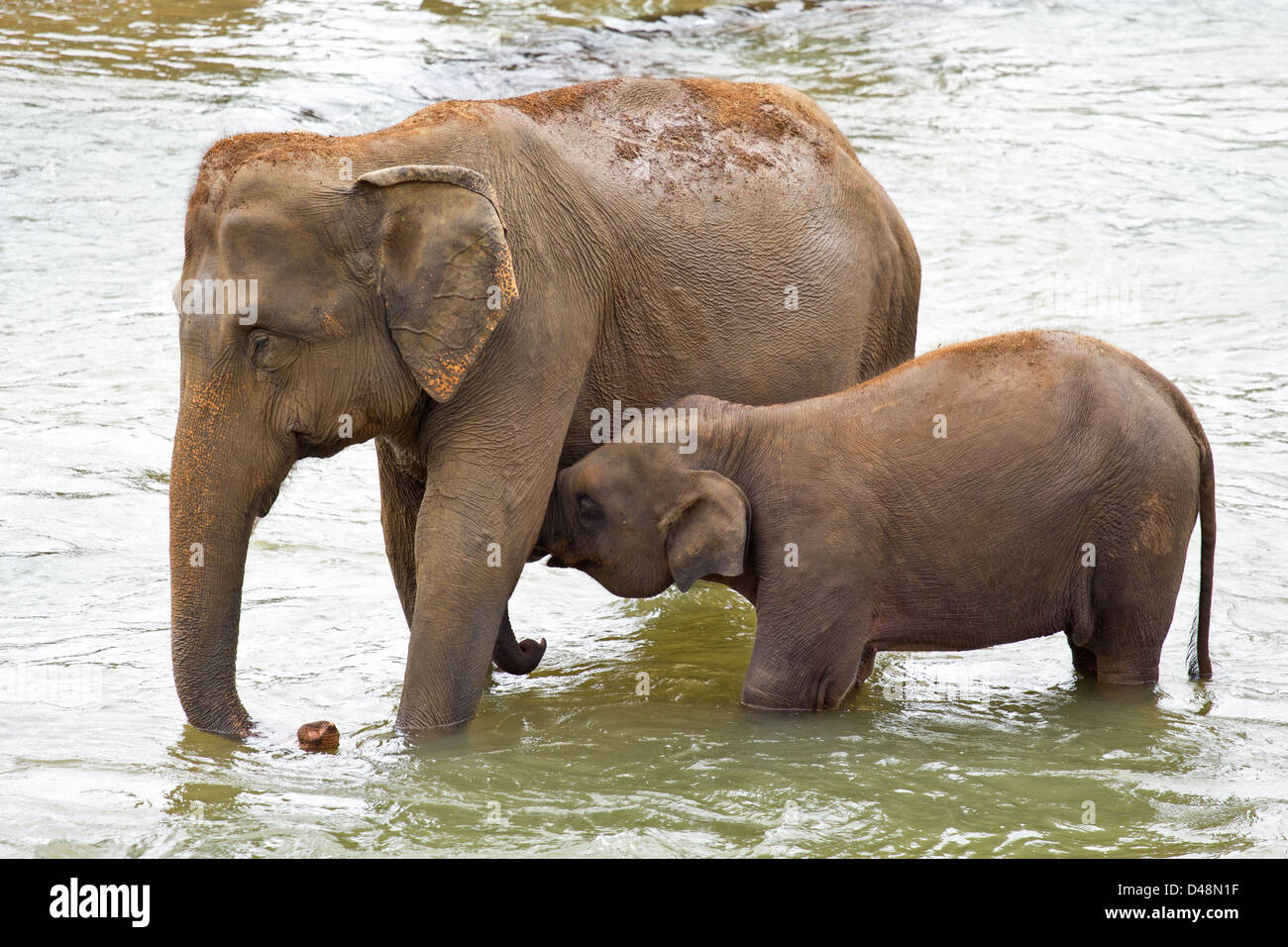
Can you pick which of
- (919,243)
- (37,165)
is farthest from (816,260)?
(37,165)

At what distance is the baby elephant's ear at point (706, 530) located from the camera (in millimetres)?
6059

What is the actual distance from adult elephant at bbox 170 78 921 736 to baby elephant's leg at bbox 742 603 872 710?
1013 millimetres

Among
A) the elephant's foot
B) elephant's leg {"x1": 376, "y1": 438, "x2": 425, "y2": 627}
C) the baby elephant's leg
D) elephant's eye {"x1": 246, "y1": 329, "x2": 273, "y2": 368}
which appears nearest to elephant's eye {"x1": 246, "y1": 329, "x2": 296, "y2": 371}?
elephant's eye {"x1": 246, "y1": 329, "x2": 273, "y2": 368}

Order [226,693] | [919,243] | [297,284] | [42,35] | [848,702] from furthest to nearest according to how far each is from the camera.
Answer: [42,35]
[919,243]
[848,702]
[226,693]
[297,284]

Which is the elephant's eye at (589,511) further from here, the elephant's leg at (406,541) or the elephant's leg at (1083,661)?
the elephant's leg at (1083,661)

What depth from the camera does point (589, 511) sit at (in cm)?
623

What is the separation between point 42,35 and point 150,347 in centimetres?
805

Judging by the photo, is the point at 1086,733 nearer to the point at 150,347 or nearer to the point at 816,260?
the point at 816,260

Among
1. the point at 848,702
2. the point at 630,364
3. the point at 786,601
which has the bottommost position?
the point at 848,702

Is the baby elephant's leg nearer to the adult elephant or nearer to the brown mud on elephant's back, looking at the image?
the adult elephant

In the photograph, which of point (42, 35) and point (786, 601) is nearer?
point (786, 601)

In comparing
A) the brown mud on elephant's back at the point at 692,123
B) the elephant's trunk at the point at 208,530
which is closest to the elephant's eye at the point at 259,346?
the elephant's trunk at the point at 208,530

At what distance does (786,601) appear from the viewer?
617 cm

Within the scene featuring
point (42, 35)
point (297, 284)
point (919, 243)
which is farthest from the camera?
point (42, 35)
